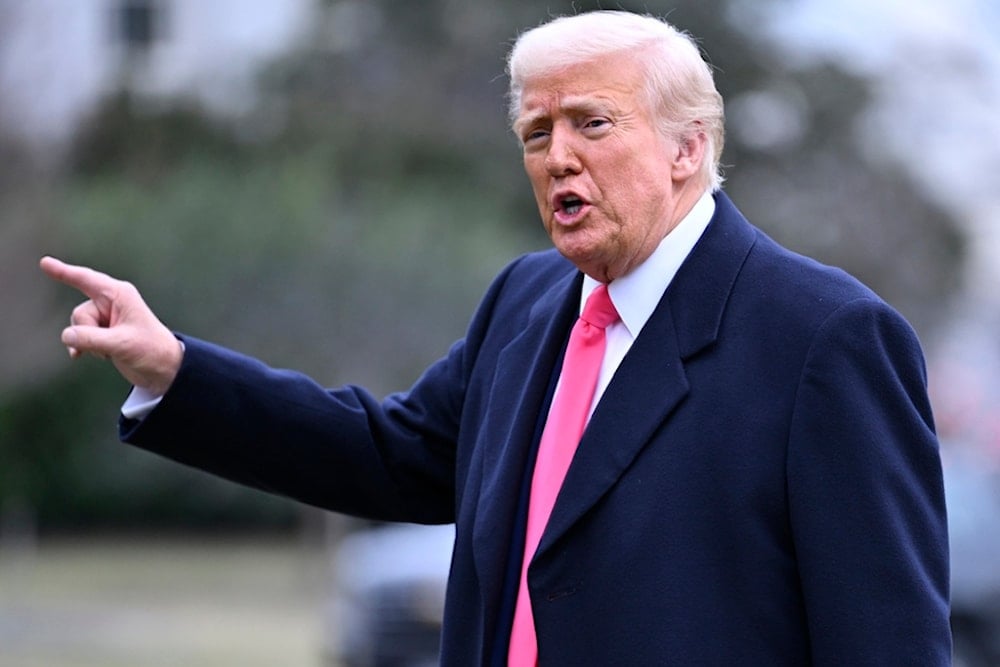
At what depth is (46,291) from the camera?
1519 centimetres

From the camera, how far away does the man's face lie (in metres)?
2.96

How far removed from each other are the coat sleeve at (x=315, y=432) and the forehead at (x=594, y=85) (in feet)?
2.10

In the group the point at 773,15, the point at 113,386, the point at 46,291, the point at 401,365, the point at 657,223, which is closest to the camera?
the point at 657,223

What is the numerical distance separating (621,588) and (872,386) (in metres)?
0.52

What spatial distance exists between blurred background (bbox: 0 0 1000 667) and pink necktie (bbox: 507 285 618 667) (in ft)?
21.8

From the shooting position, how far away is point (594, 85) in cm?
298

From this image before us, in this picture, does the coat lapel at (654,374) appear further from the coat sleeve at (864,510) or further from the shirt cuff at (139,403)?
the shirt cuff at (139,403)

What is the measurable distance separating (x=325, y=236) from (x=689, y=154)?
1670cm

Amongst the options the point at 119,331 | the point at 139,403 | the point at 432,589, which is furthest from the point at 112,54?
the point at 119,331

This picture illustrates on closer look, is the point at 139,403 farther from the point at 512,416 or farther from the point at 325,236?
the point at 325,236

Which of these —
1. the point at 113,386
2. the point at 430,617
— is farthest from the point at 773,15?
the point at 430,617

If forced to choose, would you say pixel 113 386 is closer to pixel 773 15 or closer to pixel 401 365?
pixel 401 365

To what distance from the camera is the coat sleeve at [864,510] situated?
8.86 feet

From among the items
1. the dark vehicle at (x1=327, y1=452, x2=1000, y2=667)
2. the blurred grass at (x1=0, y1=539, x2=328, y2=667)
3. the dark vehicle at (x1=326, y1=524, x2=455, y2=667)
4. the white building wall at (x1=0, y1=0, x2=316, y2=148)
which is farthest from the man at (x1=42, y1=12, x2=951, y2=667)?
the white building wall at (x1=0, y1=0, x2=316, y2=148)
